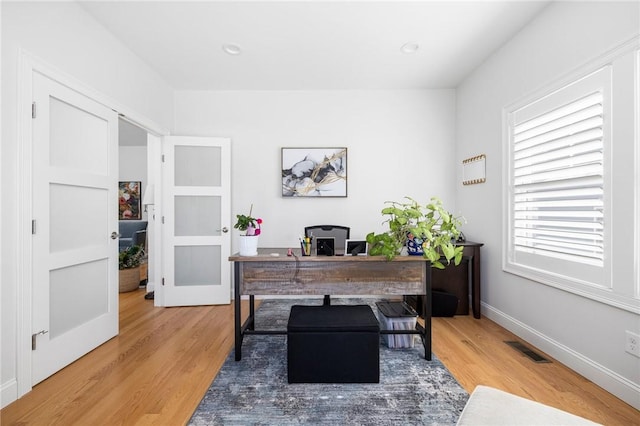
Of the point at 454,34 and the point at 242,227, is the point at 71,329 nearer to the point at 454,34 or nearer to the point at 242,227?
the point at 242,227

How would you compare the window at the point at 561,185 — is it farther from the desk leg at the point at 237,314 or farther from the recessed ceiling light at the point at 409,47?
the desk leg at the point at 237,314

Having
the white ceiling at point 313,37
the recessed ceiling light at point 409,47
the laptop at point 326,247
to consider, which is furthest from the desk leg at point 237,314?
the recessed ceiling light at point 409,47

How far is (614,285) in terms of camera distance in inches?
70.0

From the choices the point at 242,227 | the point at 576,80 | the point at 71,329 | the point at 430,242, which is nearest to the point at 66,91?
the point at 242,227

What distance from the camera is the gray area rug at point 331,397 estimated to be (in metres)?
1.58

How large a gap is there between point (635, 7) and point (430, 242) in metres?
1.74

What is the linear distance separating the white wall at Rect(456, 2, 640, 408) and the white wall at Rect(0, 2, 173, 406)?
3626 millimetres

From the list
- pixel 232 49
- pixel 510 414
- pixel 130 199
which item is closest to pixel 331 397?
pixel 510 414

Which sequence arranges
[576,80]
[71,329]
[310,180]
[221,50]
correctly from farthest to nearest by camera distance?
[310,180] < [221,50] < [71,329] < [576,80]

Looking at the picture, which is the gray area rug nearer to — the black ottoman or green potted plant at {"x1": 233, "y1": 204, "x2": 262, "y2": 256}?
the black ottoman

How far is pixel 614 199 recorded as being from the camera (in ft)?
5.82

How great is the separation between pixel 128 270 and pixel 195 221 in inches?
60.5

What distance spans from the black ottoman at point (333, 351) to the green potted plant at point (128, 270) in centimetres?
342

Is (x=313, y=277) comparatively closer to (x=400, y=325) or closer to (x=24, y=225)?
(x=400, y=325)
